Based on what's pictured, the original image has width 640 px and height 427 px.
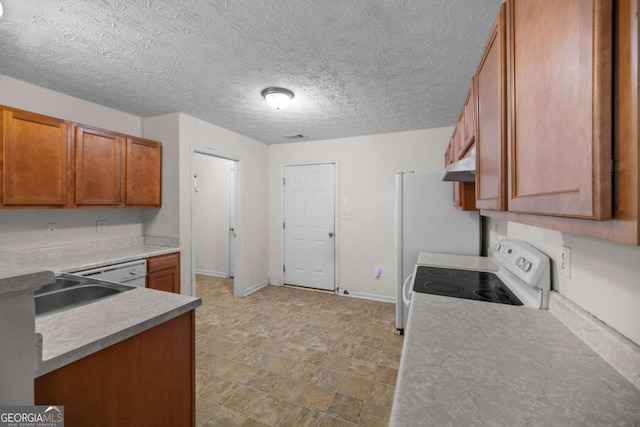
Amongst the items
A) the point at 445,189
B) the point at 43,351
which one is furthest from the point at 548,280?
the point at 43,351

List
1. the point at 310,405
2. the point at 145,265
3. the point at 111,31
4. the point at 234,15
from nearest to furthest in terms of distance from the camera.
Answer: the point at 234,15, the point at 111,31, the point at 310,405, the point at 145,265

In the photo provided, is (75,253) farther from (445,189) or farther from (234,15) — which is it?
(445,189)

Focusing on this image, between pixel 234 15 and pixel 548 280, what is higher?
pixel 234 15

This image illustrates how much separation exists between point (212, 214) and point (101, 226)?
6.94 feet

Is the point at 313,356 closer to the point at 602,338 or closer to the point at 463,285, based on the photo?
the point at 463,285

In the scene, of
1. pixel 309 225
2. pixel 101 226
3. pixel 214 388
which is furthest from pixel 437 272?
pixel 101 226

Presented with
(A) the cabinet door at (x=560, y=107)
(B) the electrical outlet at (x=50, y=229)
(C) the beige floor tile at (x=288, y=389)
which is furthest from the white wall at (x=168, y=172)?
(A) the cabinet door at (x=560, y=107)

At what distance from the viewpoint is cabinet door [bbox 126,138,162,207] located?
106 inches

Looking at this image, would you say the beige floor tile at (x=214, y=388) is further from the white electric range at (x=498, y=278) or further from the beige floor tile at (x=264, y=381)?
the white electric range at (x=498, y=278)

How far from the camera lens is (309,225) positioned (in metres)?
4.14

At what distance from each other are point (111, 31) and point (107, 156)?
135 cm

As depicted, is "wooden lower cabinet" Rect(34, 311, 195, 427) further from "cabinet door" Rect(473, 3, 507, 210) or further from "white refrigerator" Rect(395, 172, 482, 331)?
"white refrigerator" Rect(395, 172, 482, 331)

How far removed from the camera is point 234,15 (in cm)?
141

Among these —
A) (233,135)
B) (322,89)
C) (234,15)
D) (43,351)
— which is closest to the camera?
(43,351)
